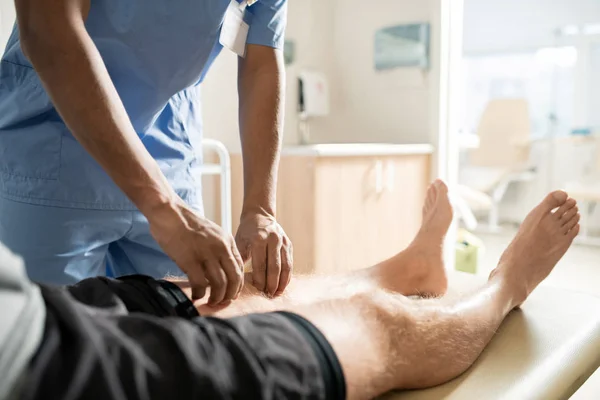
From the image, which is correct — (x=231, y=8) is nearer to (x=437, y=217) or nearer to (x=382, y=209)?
(x=437, y=217)

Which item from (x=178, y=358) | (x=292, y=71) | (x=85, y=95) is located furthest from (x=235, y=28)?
(x=292, y=71)

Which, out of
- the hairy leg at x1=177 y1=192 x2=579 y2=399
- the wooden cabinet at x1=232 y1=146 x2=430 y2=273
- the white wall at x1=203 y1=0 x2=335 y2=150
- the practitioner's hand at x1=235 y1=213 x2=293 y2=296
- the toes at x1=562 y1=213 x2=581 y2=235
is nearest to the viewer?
the hairy leg at x1=177 y1=192 x2=579 y2=399

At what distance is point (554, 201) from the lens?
1.41 meters

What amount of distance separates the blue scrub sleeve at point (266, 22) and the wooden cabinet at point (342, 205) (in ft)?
3.13

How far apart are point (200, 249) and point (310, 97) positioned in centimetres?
217

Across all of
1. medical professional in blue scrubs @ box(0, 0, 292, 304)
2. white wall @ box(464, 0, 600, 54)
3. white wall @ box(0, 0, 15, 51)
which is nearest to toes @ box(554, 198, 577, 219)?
medical professional in blue scrubs @ box(0, 0, 292, 304)

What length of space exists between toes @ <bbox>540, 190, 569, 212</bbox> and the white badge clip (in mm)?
857

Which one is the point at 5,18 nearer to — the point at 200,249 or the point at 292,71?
the point at 200,249

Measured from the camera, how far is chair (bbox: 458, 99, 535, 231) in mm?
5297

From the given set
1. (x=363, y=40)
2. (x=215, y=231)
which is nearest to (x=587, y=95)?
(x=363, y=40)

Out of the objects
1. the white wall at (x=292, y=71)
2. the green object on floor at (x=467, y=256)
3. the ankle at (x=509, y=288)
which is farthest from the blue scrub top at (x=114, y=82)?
the green object on floor at (x=467, y=256)

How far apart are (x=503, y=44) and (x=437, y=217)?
495 centimetres

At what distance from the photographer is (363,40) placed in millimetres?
3096

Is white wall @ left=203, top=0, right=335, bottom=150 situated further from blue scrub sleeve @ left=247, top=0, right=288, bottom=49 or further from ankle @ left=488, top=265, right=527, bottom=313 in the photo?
ankle @ left=488, top=265, right=527, bottom=313
